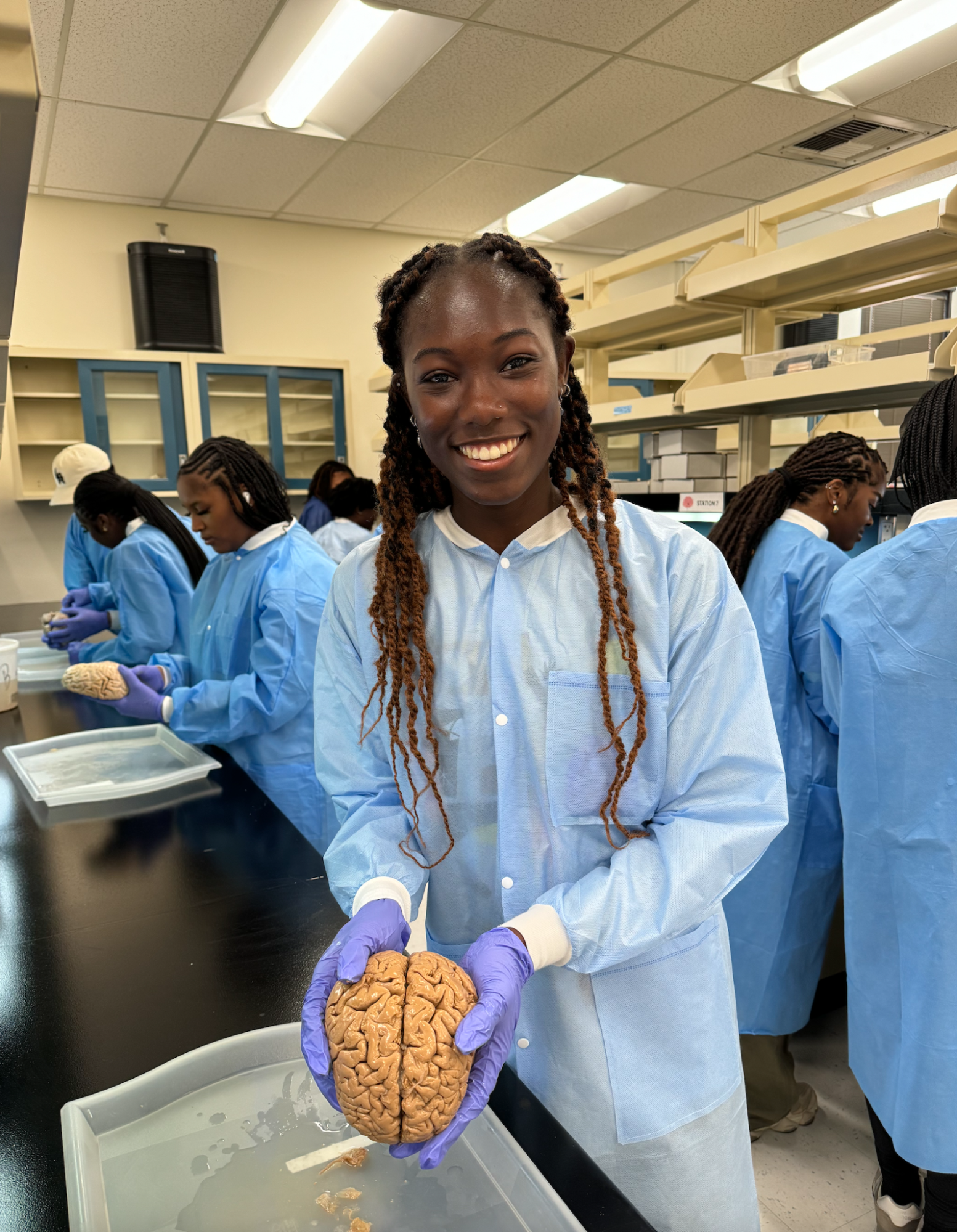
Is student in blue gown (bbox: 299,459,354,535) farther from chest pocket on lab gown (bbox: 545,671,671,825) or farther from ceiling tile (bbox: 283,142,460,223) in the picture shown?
chest pocket on lab gown (bbox: 545,671,671,825)

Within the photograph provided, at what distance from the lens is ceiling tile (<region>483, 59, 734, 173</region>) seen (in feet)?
11.3

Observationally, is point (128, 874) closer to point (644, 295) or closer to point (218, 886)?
point (218, 886)

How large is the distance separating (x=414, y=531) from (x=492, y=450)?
0.22 metres

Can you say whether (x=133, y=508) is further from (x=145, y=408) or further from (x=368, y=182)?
(x=368, y=182)

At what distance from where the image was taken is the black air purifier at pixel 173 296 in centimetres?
481

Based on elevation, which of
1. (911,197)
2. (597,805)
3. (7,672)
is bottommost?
(7,672)

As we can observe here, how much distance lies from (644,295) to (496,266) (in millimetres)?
2009

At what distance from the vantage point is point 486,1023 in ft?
2.46

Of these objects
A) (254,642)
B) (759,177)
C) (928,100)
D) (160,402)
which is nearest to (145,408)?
(160,402)

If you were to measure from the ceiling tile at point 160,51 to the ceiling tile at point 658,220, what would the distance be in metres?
2.60

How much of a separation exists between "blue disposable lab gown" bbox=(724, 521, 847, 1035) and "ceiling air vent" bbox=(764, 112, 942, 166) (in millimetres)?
3006

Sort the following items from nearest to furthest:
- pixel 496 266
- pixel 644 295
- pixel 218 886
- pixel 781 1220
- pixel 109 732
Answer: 1. pixel 496 266
2. pixel 218 886
3. pixel 781 1220
4. pixel 109 732
5. pixel 644 295

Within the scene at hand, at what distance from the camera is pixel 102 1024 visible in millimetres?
1014

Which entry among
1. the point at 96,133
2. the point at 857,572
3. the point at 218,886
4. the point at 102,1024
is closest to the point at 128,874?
the point at 218,886
